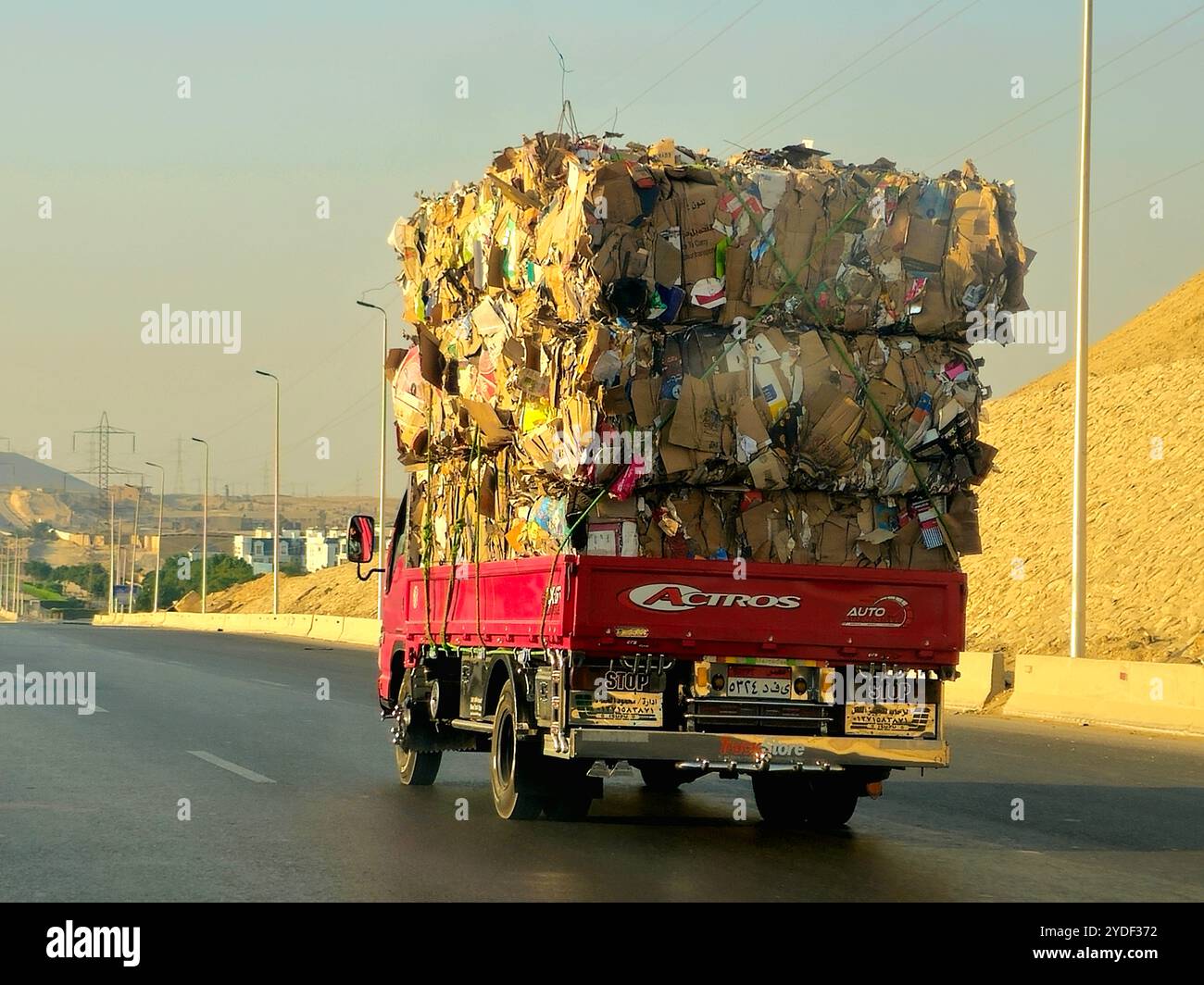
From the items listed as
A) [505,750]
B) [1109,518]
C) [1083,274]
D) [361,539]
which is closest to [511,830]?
[505,750]

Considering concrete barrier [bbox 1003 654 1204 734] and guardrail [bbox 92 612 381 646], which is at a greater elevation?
concrete barrier [bbox 1003 654 1204 734]

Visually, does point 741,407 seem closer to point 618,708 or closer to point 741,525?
point 741,525

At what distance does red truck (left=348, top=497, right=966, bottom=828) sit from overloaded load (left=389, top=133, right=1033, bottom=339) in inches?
64.1

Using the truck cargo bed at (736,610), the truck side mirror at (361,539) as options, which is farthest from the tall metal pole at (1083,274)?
the truck cargo bed at (736,610)

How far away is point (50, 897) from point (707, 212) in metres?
5.62

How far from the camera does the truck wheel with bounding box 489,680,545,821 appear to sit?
12070mm

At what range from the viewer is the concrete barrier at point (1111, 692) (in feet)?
69.6

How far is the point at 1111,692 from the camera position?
2269 centimetres

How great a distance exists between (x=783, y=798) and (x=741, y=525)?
8.03 ft

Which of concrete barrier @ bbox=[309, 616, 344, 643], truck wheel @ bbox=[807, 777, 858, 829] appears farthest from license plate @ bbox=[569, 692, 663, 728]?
concrete barrier @ bbox=[309, 616, 344, 643]

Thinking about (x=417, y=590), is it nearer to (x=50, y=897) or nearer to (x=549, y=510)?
(x=549, y=510)

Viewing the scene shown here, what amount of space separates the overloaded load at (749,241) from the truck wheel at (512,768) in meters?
2.67

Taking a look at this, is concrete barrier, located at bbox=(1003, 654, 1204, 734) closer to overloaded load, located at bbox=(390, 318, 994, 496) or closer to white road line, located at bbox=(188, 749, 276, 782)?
overloaded load, located at bbox=(390, 318, 994, 496)
